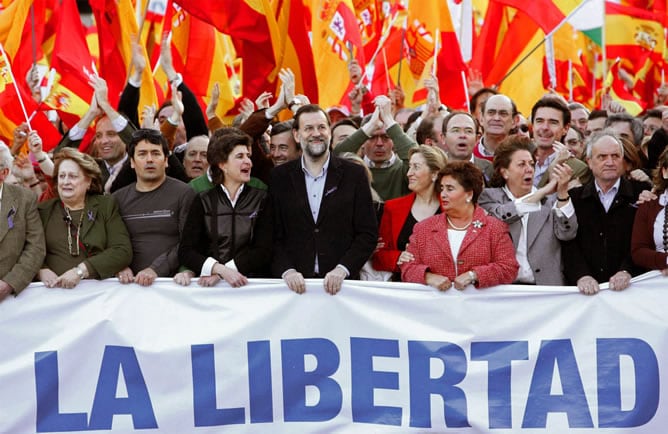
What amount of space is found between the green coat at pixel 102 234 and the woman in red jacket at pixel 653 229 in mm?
3371

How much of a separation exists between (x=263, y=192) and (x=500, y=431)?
2274mm

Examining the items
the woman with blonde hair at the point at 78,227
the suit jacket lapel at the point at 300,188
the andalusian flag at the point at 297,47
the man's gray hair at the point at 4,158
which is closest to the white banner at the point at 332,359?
the woman with blonde hair at the point at 78,227

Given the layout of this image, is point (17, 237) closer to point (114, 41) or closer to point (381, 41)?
point (114, 41)

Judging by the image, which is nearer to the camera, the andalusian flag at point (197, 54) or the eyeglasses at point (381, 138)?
the eyeglasses at point (381, 138)

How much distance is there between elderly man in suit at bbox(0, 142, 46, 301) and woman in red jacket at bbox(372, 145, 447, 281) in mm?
2328

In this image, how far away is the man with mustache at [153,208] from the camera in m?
8.27

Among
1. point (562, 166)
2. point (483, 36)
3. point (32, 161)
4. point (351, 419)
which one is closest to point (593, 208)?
point (562, 166)

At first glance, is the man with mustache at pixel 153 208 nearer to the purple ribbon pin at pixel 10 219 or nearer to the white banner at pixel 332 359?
the white banner at pixel 332 359

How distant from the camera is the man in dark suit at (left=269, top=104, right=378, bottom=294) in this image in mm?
8148

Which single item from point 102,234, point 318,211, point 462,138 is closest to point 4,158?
point 102,234

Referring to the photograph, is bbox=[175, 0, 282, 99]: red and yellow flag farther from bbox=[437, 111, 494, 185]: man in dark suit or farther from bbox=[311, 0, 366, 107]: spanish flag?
bbox=[437, 111, 494, 185]: man in dark suit

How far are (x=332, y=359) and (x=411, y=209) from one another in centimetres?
128

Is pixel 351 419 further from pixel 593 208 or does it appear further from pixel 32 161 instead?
pixel 32 161

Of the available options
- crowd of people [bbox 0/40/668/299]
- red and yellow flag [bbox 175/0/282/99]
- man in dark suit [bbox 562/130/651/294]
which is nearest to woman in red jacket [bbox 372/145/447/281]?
crowd of people [bbox 0/40/668/299]
